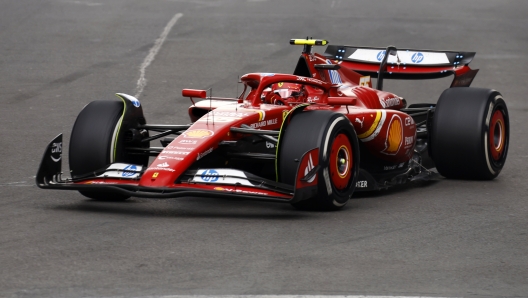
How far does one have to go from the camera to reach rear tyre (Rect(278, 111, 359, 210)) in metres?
7.38

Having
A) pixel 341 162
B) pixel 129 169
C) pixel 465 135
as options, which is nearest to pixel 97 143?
pixel 129 169

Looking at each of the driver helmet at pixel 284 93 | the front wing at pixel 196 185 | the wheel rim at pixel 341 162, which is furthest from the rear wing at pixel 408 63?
the front wing at pixel 196 185

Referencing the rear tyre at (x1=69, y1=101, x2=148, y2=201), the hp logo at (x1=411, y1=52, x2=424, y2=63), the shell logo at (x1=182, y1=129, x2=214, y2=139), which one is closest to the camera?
the shell logo at (x1=182, y1=129, x2=214, y2=139)

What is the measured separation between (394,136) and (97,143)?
8.93 ft

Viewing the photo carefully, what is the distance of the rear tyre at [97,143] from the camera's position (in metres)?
7.94

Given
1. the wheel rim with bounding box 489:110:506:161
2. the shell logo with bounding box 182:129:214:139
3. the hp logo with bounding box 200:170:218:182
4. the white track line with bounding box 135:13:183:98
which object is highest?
the shell logo with bounding box 182:129:214:139

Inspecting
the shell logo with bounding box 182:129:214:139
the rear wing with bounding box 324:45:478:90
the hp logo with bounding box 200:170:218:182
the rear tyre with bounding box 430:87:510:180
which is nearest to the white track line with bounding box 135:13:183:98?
the rear wing with bounding box 324:45:478:90

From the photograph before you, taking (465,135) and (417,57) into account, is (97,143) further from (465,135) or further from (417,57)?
(417,57)

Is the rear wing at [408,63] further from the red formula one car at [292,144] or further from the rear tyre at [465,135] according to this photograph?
the rear tyre at [465,135]

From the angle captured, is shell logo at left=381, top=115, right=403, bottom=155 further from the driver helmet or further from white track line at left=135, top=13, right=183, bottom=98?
white track line at left=135, top=13, right=183, bottom=98

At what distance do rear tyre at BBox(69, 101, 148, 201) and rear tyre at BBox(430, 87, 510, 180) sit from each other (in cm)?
316

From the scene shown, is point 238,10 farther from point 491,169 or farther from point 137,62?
point 491,169

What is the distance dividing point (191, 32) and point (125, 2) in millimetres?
4401

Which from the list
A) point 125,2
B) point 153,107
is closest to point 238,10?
point 125,2
